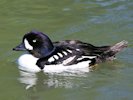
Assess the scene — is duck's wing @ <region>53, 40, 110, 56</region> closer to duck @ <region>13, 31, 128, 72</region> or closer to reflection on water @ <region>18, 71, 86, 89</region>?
duck @ <region>13, 31, 128, 72</region>

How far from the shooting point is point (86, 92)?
11258 mm

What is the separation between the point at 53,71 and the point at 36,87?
67cm

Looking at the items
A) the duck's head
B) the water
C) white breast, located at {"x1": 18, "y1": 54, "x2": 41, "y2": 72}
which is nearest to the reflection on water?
the water

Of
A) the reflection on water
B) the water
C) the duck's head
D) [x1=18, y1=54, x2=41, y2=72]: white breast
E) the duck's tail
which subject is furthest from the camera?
the duck's tail

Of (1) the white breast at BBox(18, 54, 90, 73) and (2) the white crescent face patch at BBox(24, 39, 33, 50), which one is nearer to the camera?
(1) the white breast at BBox(18, 54, 90, 73)

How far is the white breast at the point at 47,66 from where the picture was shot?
486 inches

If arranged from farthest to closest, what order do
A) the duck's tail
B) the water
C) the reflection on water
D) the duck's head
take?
the duck's tail → the duck's head → the reflection on water → the water

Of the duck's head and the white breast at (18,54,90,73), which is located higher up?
the duck's head

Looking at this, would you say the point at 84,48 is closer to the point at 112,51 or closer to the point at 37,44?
the point at 112,51

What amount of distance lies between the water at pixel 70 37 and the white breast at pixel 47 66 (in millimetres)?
147

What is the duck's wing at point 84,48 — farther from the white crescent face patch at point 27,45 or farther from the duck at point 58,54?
the white crescent face patch at point 27,45

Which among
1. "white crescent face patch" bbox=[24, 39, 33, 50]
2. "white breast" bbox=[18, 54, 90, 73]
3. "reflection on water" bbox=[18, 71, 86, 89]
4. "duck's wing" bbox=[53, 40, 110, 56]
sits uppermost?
"white crescent face patch" bbox=[24, 39, 33, 50]

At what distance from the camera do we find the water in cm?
1136

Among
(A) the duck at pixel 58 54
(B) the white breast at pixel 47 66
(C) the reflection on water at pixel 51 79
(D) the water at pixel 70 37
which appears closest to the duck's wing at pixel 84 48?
(A) the duck at pixel 58 54
